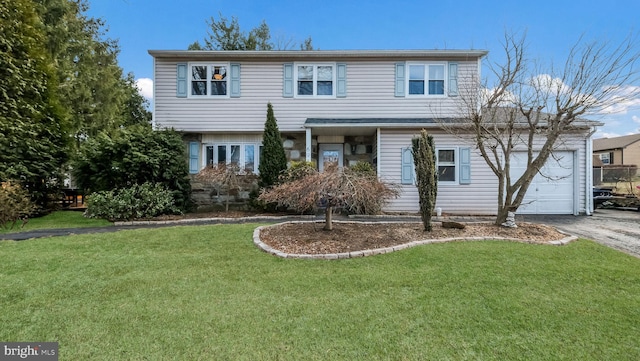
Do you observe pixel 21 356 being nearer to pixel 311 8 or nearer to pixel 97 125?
pixel 311 8

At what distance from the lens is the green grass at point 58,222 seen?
6.66m

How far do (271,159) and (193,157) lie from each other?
352 centimetres

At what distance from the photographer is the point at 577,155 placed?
9211mm

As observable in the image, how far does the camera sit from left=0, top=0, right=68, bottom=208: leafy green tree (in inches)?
317

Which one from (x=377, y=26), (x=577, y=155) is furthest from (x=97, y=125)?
(x=577, y=155)

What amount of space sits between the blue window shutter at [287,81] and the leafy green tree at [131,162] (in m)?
4.09

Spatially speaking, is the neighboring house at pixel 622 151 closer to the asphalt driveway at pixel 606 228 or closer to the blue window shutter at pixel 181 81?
the asphalt driveway at pixel 606 228

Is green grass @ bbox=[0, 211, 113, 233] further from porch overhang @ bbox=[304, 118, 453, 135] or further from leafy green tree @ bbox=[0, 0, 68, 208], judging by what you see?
porch overhang @ bbox=[304, 118, 453, 135]

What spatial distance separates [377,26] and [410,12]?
1.47 m

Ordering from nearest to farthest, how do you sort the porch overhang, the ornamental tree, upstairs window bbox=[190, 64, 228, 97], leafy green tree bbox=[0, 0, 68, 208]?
the ornamental tree → leafy green tree bbox=[0, 0, 68, 208] → the porch overhang → upstairs window bbox=[190, 64, 228, 97]

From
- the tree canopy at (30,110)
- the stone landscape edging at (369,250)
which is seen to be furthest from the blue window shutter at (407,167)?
the tree canopy at (30,110)

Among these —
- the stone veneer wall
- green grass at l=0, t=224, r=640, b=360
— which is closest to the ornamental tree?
green grass at l=0, t=224, r=640, b=360

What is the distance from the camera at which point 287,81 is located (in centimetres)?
1035

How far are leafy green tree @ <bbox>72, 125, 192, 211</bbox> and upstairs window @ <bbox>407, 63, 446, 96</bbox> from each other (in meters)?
8.39
